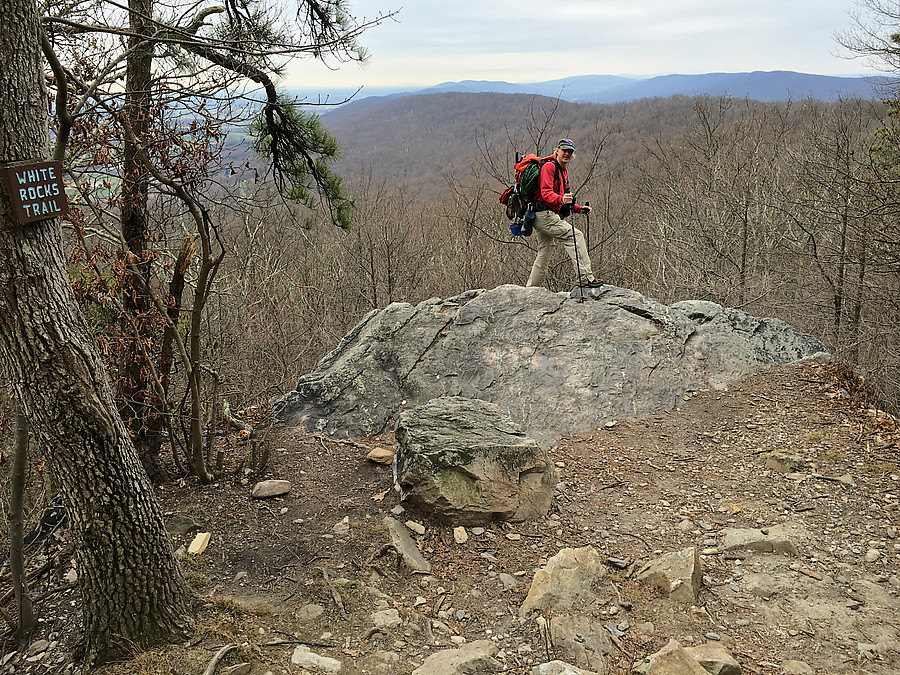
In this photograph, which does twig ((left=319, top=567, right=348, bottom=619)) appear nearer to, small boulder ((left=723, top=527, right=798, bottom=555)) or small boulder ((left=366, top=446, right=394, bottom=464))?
small boulder ((left=366, top=446, right=394, bottom=464))

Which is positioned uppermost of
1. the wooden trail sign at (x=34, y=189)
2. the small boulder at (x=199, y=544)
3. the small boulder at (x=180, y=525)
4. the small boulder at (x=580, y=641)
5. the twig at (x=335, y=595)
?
the wooden trail sign at (x=34, y=189)

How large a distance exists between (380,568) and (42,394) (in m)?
2.33

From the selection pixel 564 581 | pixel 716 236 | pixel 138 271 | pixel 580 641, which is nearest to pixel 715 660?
pixel 580 641

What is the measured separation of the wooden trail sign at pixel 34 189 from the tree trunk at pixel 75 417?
2.6 inches

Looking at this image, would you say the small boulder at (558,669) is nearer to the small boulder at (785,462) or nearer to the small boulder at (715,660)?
the small boulder at (715,660)

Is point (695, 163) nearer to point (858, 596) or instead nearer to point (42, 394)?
point (858, 596)

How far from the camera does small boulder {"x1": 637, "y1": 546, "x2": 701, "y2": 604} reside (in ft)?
12.4

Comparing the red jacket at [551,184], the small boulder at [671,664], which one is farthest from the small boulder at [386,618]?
the red jacket at [551,184]

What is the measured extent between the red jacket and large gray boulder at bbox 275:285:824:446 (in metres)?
1.10

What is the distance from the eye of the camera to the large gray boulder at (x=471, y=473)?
4.62 m

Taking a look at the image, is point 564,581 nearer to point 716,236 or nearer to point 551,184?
point 551,184

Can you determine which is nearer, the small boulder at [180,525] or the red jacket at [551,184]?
the small boulder at [180,525]

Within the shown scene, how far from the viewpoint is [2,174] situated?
2.54 m

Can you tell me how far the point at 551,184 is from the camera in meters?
7.05
